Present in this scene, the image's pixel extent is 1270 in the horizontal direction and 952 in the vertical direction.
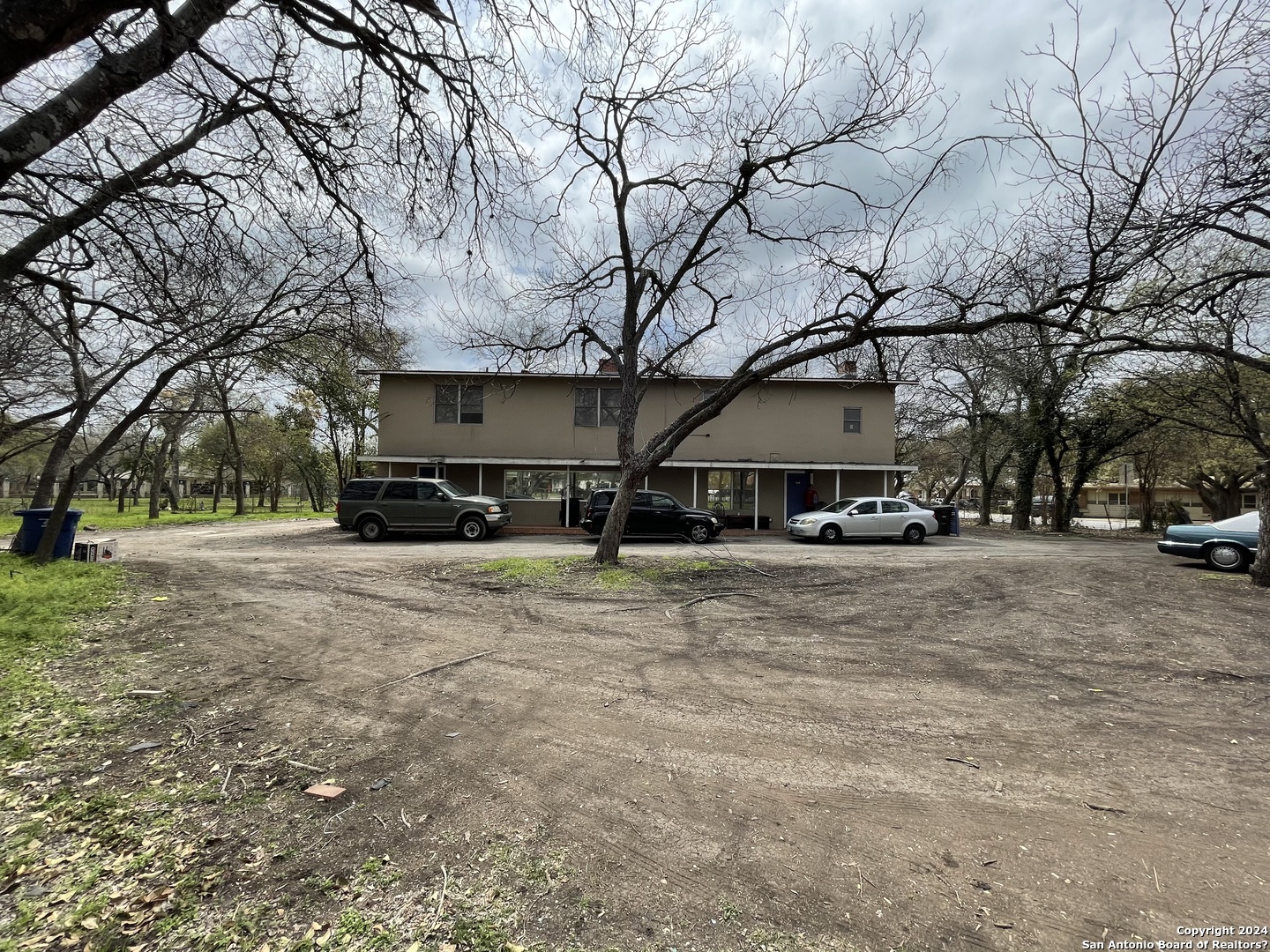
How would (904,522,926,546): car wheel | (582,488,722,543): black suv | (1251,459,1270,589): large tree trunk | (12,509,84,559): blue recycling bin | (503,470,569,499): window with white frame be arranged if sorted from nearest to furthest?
(1251,459,1270,589): large tree trunk < (12,509,84,559): blue recycling bin < (582,488,722,543): black suv < (904,522,926,546): car wheel < (503,470,569,499): window with white frame

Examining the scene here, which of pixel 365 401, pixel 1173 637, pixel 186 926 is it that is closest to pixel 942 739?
pixel 186 926

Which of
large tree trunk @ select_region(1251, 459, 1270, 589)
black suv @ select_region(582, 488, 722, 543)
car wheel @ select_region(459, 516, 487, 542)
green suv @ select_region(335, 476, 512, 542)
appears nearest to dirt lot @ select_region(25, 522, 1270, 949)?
large tree trunk @ select_region(1251, 459, 1270, 589)

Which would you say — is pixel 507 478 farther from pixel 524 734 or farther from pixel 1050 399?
pixel 1050 399

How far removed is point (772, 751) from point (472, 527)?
14.8 metres

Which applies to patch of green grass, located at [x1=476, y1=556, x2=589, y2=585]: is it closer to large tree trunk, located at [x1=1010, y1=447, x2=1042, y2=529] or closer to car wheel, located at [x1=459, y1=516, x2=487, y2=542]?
car wheel, located at [x1=459, y1=516, x2=487, y2=542]

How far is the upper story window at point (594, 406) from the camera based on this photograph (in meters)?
21.4

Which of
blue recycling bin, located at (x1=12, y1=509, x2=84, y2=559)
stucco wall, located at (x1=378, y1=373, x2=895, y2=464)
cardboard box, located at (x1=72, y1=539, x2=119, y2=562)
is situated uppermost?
stucco wall, located at (x1=378, y1=373, x2=895, y2=464)

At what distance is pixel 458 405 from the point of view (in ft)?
69.7

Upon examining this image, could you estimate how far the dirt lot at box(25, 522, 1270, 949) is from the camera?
7.29 ft

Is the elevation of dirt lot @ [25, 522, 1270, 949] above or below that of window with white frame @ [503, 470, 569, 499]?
below

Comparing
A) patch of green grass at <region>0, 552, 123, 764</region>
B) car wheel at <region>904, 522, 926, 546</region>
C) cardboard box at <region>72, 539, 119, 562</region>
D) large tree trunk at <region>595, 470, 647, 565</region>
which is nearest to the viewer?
patch of green grass at <region>0, 552, 123, 764</region>

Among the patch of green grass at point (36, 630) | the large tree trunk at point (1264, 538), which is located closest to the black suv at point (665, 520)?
the large tree trunk at point (1264, 538)

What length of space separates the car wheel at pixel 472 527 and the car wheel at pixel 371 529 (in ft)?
7.27

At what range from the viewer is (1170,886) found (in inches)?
90.6
